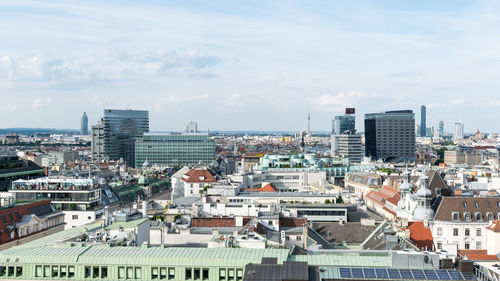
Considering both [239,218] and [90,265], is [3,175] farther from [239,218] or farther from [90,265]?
[90,265]

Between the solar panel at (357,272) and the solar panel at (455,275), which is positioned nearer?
the solar panel at (357,272)

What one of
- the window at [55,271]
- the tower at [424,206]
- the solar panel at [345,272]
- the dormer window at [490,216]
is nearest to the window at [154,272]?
the window at [55,271]

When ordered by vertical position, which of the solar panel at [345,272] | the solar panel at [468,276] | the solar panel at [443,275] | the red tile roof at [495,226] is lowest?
the red tile roof at [495,226]

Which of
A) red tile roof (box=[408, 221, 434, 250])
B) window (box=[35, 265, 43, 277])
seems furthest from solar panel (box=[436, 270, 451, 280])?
red tile roof (box=[408, 221, 434, 250])

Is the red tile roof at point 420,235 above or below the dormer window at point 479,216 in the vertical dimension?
below

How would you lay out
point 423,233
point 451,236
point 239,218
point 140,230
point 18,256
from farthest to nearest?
point 451,236 < point 423,233 < point 239,218 < point 140,230 < point 18,256

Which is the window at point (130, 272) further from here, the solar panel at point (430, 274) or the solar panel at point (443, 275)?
the solar panel at point (443, 275)

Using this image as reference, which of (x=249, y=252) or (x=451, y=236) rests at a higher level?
(x=249, y=252)

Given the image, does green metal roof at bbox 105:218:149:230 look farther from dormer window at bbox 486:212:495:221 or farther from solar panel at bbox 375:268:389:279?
dormer window at bbox 486:212:495:221

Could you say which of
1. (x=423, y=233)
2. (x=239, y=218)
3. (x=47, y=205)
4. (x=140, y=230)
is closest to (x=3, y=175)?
(x=47, y=205)
